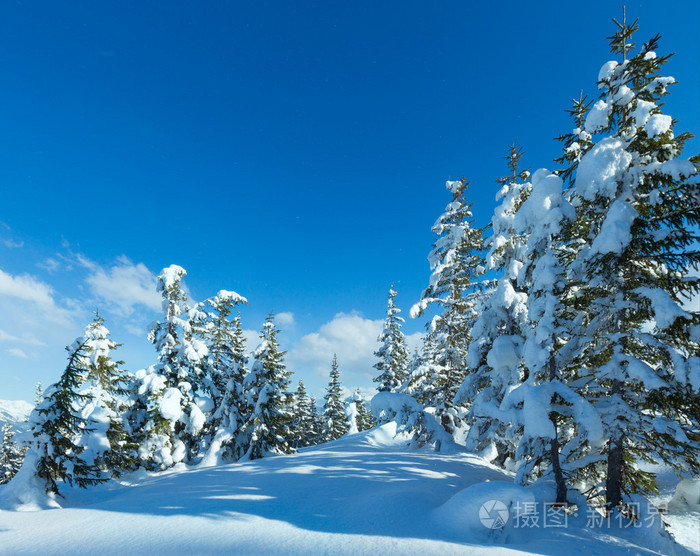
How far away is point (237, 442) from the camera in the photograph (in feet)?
64.5

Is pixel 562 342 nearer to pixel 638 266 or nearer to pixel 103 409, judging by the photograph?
pixel 638 266

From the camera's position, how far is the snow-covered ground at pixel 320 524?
540 cm

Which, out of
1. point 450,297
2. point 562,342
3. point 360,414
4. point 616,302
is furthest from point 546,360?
point 360,414

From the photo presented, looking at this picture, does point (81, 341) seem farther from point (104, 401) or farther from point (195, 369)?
point (195, 369)

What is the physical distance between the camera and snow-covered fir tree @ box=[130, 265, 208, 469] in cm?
1644

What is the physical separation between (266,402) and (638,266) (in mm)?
18593

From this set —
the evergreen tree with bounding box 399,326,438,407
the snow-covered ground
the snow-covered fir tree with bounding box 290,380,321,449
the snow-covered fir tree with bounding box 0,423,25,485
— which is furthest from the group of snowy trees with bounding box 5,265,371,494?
the snow-covered fir tree with bounding box 0,423,25,485

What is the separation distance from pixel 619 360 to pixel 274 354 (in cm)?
1797

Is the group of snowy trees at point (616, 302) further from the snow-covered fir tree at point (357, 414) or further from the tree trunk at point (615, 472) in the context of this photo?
the snow-covered fir tree at point (357, 414)

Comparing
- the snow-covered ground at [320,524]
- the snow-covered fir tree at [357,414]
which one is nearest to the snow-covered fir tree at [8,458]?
the snow-covered ground at [320,524]

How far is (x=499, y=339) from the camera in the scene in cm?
959

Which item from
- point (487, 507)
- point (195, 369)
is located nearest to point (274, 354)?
point (195, 369)

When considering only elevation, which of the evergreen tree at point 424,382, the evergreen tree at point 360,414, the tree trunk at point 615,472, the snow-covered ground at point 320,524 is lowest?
the evergreen tree at point 360,414

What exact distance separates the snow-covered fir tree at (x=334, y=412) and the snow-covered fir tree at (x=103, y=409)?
1010 inches
